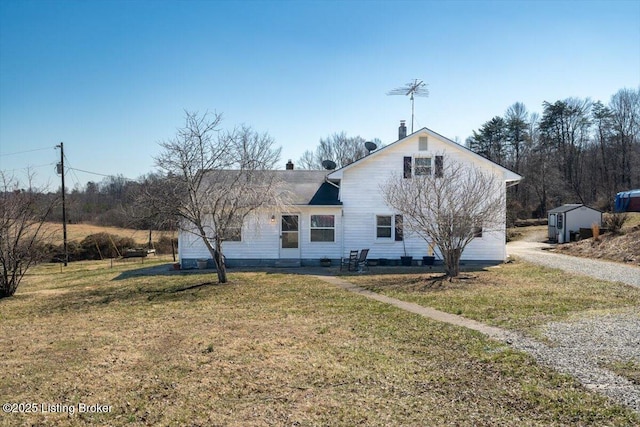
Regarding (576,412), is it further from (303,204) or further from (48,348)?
(303,204)

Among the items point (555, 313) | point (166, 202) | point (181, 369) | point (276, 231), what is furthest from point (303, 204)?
point (181, 369)

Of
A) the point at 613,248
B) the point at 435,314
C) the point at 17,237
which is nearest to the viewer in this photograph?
the point at 435,314

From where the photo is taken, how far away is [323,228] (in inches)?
797

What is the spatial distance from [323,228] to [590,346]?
14.1m

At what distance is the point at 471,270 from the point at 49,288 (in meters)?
16.4

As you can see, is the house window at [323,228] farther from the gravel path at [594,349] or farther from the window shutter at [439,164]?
the gravel path at [594,349]

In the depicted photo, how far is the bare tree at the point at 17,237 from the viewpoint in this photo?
558 inches

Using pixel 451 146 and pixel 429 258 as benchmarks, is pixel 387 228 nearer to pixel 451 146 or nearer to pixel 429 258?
pixel 429 258

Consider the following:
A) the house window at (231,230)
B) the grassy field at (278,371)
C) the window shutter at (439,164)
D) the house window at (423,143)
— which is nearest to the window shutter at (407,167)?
the house window at (423,143)

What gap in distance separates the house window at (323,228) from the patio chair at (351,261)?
3.79 feet

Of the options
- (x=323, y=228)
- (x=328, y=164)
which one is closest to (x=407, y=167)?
(x=323, y=228)

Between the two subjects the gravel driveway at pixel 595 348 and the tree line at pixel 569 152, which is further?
the tree line at pixel 569 152

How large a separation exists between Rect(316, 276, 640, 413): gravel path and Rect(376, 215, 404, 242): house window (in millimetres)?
10446

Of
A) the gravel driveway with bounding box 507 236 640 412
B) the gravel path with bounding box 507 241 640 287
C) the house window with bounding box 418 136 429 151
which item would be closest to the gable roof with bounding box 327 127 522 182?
the house window with bounding box 418 136 429 151
